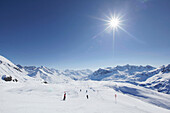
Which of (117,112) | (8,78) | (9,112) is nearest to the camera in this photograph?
(9,112)

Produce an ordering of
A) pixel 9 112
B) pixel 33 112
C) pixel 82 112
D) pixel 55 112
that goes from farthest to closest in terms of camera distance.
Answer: pixel 82 112 < pixel 55 112 < pixel 33 112 < pixel 9 112

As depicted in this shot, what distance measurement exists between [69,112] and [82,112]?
1.68 m

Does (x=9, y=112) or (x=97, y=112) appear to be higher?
(x=9, y=112)

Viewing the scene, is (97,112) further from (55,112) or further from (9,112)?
(9,112)

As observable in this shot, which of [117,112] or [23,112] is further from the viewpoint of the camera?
[117,112]

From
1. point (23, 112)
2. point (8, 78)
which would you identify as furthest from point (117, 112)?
point (8, 78)

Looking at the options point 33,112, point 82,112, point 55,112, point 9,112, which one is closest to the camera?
point 9,112

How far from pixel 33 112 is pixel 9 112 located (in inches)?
84.5

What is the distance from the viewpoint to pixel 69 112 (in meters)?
10.6

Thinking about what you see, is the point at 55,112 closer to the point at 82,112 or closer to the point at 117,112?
the point at 82,112

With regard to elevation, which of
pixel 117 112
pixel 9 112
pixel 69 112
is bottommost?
pixel 117 112

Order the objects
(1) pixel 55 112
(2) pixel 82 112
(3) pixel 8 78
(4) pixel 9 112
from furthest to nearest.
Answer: (3) pixel 8 78 < (2) pixel 82 112 < (1) pixel 55 112 < (4) pixel 9 112

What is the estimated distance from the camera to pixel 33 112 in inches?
372

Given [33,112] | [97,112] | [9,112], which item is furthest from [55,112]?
[97,112]
